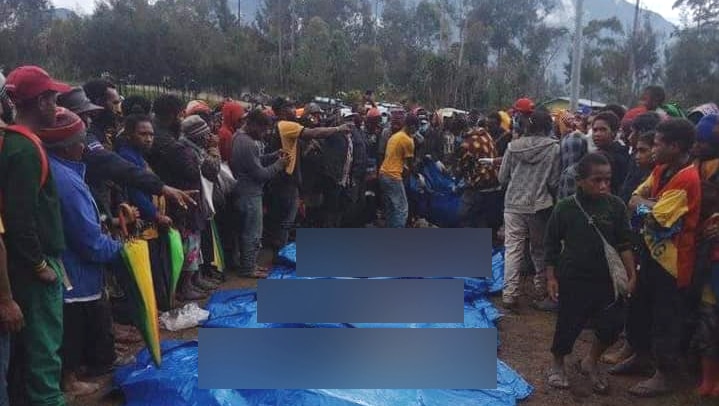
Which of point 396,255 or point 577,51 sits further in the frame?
point 577,51

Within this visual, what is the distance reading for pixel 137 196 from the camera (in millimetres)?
3816

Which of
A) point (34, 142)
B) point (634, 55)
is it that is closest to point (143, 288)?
point (34, 142)

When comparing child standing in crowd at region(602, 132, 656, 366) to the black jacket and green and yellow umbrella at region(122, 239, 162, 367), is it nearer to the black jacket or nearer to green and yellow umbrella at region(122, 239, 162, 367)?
green and yellow umbrella at region(122, 239, 162, 367)

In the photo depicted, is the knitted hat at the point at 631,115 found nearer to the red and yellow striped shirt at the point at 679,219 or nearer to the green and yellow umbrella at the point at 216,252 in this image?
the red and yellow striped shirt at the point at 679,219

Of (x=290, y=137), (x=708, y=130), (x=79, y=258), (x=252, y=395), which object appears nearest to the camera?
(x=79, y=258)

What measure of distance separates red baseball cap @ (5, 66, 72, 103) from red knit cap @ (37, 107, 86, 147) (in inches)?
8.0

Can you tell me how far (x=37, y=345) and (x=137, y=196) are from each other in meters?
1.51

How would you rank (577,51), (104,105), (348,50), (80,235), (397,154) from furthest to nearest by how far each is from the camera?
(348,50) → (577,51) → (397,154) → (104,105) → (80,235)

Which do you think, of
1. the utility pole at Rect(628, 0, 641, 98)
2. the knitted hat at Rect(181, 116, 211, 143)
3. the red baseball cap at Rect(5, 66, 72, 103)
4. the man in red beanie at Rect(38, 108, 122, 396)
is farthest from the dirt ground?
the utility pole at Rect(628, 0, 641, 98)

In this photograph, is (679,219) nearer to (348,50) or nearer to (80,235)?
(80,235)

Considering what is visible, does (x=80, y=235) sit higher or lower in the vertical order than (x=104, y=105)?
lower

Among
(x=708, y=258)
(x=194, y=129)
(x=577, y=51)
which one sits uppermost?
(x=577, y=51)

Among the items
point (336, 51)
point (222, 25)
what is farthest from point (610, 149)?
point (222, 25)

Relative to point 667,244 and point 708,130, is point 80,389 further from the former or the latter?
point 708,130
